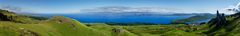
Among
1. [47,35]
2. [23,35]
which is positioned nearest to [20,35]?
[23,35]

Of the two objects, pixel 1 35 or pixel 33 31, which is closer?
pixel 1 35

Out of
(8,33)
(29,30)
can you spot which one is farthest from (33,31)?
(8,33)

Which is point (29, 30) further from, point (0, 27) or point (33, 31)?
point (0, 27)

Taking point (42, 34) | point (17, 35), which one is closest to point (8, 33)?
point (17, 35)

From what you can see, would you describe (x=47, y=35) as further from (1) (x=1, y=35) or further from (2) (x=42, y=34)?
(1) (x=1, y=35)

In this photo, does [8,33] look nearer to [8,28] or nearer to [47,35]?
[8,28]

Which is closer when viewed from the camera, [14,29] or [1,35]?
[1,35]
